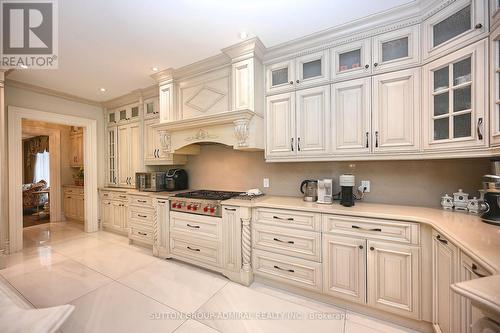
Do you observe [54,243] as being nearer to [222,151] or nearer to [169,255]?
[169,255]

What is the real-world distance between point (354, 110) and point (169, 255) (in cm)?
303

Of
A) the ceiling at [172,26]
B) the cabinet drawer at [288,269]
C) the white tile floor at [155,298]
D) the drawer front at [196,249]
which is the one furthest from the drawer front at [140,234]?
the ceiling at [172,26]

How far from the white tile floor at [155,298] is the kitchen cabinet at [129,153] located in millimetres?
1498

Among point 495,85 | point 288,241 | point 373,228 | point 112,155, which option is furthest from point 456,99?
point 112,155

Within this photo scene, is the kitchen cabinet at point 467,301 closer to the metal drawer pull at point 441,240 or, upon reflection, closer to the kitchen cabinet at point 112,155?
the metal drawer pull at point 441,240

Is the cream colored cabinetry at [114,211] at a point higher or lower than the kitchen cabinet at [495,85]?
lower

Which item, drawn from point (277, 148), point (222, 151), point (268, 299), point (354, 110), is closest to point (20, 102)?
point (222, 151)

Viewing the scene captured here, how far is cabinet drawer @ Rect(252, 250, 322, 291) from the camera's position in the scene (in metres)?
1.97

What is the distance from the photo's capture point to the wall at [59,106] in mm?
3271

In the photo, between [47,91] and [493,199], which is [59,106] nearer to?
[47,91]

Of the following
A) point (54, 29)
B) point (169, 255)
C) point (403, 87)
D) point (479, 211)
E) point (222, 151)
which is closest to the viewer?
point (479, 211)

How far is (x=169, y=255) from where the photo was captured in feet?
9.46

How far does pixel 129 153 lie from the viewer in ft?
13.1

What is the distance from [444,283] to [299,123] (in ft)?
5.85
